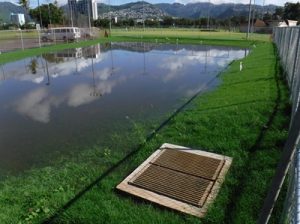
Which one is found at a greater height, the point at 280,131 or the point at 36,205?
the point at 280,131

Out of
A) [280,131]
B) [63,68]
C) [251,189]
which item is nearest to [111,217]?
[251,189]

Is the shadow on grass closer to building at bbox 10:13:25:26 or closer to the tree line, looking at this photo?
the tree line

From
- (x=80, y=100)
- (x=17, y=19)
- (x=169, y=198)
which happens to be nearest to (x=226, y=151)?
(x=169, y=198)

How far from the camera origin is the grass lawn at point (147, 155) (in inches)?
130

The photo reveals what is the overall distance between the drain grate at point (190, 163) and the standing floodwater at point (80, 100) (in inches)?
52.3

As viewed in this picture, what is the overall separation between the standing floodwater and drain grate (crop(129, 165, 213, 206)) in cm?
160

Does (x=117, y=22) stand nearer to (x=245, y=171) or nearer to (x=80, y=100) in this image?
(x=80, y=100)

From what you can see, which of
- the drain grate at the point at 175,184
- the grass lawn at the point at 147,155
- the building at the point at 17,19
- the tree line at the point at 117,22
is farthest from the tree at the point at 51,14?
the drain grate at the point at 175,184

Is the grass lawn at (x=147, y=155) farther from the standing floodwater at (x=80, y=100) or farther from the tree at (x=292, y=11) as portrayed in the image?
the tree at (x=292, y=11)

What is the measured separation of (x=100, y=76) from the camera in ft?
42.0

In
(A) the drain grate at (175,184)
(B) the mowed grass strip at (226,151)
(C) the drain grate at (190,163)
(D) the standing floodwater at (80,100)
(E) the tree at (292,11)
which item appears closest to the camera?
(B) the mowed grass strip at (226,151)

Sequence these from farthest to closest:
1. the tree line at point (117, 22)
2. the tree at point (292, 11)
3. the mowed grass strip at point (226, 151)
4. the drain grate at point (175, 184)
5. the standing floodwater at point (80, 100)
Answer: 1. the tree at point (292, 11)
2. the tree line at point (117, 22)
3. the standing floodwater at point (80, 100)
4. the drain grate at point (175, 184)
5. the mowed grass strip at point (226, 151)

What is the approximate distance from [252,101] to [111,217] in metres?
5.14

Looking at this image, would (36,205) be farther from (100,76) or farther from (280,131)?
(100,76)
